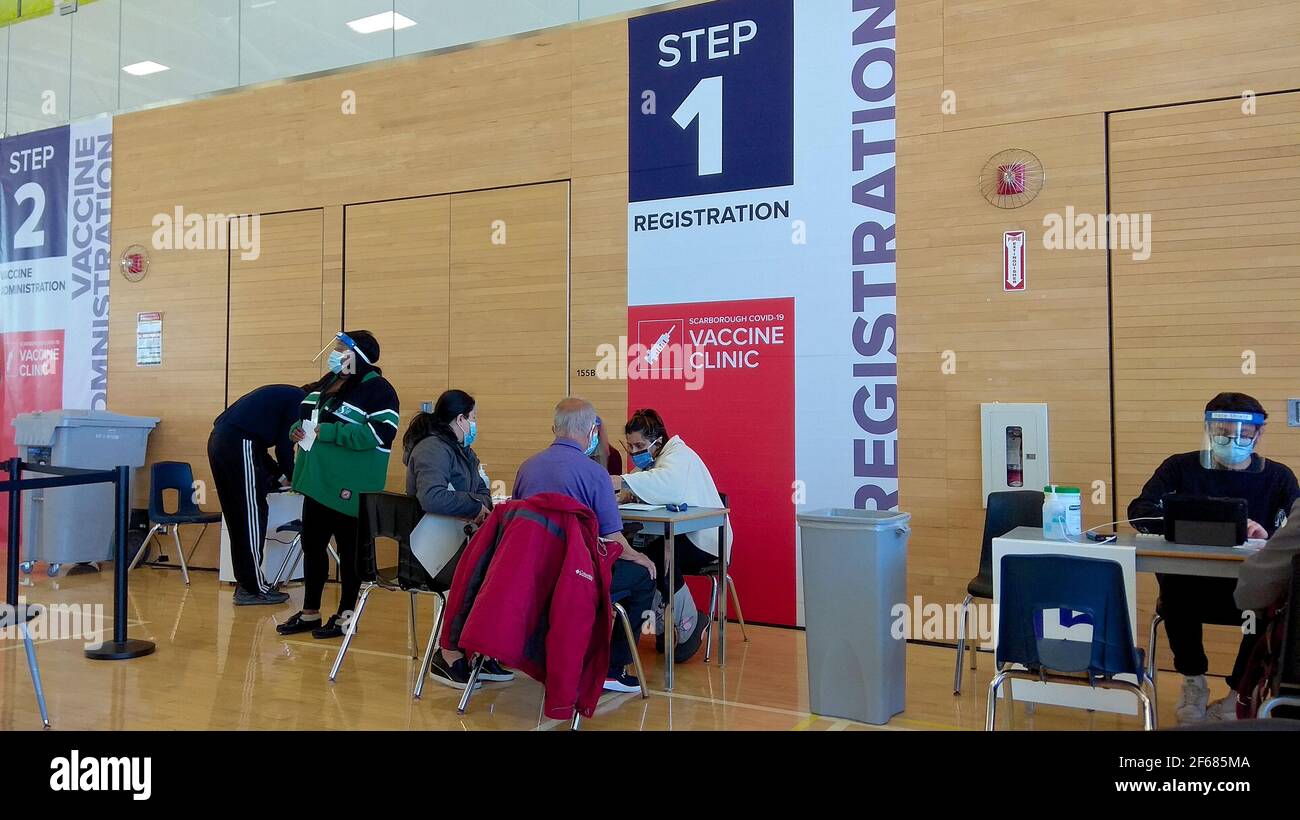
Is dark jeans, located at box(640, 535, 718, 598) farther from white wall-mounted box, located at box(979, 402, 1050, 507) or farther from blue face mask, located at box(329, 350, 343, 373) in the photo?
blue face mask, located at box(329, 350, 343, 373)

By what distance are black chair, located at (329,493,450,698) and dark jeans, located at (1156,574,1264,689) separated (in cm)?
286

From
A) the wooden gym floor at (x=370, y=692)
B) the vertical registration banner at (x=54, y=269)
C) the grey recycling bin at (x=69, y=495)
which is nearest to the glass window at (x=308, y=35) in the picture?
the vertical registration banner at (x=54, y=269)

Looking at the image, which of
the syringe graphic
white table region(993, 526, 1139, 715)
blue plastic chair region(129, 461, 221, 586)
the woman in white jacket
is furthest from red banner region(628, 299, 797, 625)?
blue plastic chair region(129, 461, 221, 586)

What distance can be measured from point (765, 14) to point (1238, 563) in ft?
12.8

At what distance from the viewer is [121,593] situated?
4.47 metres

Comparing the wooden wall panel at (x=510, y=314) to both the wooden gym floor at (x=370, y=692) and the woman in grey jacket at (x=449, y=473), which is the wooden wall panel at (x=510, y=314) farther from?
the woman in grey jacket at (x=449, y=473)

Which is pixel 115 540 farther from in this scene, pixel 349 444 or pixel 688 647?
pixel 688 647

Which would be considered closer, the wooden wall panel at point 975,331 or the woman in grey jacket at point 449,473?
the woman in grey jacket at point 449,473

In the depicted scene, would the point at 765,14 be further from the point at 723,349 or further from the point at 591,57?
the point at 723,349

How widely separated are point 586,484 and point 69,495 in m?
5.12

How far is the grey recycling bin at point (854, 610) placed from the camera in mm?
3471

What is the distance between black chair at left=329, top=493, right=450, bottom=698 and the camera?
3.99 meters

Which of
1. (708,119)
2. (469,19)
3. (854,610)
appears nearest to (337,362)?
(708,119)

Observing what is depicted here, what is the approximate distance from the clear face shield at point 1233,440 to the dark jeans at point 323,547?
3.98 m
